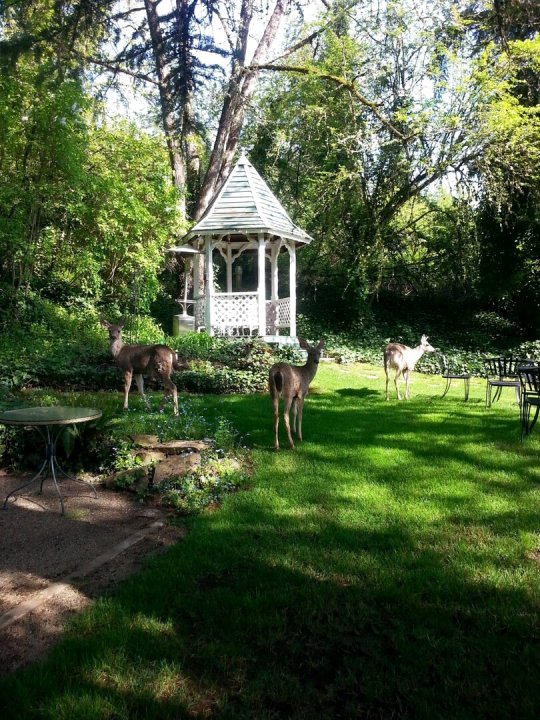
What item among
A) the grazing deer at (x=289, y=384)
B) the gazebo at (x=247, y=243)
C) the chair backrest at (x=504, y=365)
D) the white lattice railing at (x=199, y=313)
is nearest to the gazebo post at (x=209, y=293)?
the gazebo at (x=247, y=243)

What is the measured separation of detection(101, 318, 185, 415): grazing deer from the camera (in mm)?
8484

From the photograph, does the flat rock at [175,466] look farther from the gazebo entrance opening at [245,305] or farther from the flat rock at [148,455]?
the gazebo entrance opening at [245,305]

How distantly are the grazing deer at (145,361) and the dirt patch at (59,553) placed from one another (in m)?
2.95

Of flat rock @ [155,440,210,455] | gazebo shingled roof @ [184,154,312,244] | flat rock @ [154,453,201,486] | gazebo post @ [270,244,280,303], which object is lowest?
flat rock @ [154,453,201,486]

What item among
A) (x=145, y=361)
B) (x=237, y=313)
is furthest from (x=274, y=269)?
(x=145, y=361)

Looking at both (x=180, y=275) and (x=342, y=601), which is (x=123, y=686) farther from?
(x=180, y=275)

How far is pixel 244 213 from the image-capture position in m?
15.7

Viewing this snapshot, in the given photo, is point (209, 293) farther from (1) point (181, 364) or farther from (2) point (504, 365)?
(2) point (504, 365)

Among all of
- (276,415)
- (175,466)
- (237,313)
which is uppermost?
(237,313)

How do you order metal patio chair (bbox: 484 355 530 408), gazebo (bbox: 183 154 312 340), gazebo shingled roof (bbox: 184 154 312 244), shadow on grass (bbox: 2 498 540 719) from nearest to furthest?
shadow on grass (bbox: 2 498 540 719), metal patio chair (bbox: 484 355 530 408), gazebo shingled roof (bbox: 184 154 312 244), gazebo (bbox: 183 154 312 340)

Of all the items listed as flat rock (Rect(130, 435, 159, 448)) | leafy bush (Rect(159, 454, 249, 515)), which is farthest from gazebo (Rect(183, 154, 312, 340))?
leafy bush (Rect(159, 454, 249, 515))

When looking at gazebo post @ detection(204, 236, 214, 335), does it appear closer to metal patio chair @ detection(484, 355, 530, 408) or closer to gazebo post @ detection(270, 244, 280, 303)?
gazebo post @ detection(270, 244, 280, 303)

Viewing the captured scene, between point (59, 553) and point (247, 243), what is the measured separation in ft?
47.7

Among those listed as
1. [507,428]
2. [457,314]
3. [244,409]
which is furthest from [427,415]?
[457,314]
